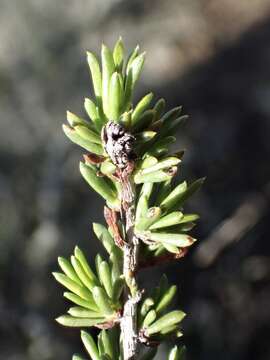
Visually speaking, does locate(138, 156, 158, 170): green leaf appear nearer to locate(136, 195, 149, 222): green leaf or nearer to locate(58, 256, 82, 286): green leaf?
locate(136, 195, 149, 222): green leaf

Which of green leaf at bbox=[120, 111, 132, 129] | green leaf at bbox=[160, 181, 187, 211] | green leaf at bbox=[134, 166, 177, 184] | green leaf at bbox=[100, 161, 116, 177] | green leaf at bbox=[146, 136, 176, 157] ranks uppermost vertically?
green leaf at bbox=[120, 111, 132, 129]

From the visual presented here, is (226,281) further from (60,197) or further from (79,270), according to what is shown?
(79,270)

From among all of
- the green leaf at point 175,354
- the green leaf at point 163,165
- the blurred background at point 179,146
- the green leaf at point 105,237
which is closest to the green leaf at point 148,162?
the green leaf at point 163,165

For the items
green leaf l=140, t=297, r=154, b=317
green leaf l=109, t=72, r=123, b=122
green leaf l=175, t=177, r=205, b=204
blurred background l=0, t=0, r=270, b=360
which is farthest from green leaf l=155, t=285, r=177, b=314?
blurred background l=0, t=0, r=270, b=360

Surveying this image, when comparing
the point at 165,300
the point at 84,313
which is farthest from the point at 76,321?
the point at 165,300

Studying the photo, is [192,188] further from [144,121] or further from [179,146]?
[179,146]

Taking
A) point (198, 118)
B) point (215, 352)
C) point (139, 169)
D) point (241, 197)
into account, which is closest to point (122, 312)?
point (139, 169)

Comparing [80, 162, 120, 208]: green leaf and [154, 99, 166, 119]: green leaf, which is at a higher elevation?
[154, 99, 166, 119]: green leaf
